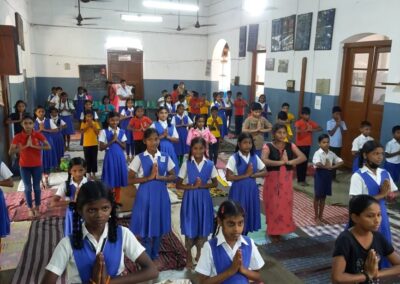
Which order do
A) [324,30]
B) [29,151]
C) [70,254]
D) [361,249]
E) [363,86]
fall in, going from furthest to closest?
[324,30] < [363,86] < [29,151] < [361,249] < [70,254]

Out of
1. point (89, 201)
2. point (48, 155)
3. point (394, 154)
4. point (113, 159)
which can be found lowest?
point (48, 155)

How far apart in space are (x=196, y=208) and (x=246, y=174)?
663mm

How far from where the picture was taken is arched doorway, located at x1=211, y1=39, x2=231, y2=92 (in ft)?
47.0

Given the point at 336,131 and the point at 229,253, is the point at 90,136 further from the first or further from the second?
the point at 229,253

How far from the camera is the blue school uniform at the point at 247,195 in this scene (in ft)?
12.8

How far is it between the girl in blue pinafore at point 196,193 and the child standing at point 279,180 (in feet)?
2.85

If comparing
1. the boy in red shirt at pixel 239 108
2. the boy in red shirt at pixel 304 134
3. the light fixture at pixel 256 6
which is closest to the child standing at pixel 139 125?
the boy in red shirt at pixel 304 134

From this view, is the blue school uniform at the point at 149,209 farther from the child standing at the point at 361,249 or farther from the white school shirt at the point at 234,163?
the child standing at the point at 361,249

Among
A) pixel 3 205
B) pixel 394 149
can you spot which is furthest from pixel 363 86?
pixel 3 205

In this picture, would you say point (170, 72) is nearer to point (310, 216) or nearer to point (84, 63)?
point (84, 63)

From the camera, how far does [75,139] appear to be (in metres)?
10.7

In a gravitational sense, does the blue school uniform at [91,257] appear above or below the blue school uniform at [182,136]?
above

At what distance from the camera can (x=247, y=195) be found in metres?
3.93

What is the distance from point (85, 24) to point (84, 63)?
1.36 metres
